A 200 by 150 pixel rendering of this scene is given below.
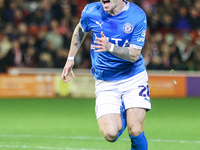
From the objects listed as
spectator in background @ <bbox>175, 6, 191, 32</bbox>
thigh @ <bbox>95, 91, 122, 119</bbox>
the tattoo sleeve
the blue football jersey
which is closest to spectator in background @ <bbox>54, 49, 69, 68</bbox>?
spectator in background @ <bbox>175, 6, 191, 32</bbox>

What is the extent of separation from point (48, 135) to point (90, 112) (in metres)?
3.21

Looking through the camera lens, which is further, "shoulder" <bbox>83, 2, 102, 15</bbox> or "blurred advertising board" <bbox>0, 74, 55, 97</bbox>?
"blurred advertising board" <bbox>0, 74, 55, 97</bbox>

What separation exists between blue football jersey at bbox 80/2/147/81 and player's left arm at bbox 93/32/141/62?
10 cm

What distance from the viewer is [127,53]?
4.89 m

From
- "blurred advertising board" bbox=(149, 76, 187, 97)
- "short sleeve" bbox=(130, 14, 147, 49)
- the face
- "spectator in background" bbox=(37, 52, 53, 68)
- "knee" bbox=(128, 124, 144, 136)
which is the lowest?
"blurred advertising board" bbox=(149, 76, 187, 97)

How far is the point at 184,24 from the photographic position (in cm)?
1498

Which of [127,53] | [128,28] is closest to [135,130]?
[127,53]

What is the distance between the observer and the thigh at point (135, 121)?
16.3 ft

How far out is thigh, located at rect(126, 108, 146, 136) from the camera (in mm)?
4957

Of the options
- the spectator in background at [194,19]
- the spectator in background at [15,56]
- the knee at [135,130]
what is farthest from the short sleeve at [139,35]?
the spectator in background at [194,19]

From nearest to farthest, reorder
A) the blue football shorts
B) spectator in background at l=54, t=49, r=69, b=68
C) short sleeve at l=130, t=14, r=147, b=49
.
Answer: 1. short sleeve at l=130, t=14, r=147, b=49
2. the blue football shorts
3. spectator in background at l=54, t=49, r=69, b=68

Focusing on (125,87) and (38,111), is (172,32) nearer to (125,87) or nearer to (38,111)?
(38,111)

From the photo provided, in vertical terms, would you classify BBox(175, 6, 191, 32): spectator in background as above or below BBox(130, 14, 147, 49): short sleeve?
below

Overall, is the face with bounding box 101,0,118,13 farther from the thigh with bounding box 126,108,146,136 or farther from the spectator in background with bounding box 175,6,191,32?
the spectator in background with bounding box 175,6,191,32
